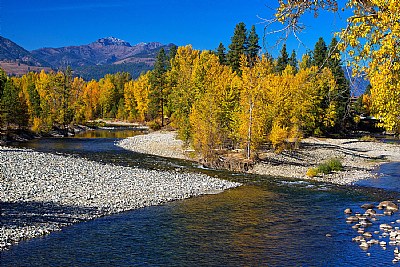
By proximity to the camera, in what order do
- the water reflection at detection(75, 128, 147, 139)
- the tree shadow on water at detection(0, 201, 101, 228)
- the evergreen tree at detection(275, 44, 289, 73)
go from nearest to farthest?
the tree shadow on water at detection(0, 201, 101, 228) → the water reflection at detection(75, 128, 147, 139) → the evergreen tree at detection(275, 44, 289, 73)

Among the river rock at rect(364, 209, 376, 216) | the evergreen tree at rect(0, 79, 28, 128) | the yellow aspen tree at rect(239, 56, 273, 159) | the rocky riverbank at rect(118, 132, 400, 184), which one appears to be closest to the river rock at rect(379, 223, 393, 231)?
the river rock at rect(364, 209, 376, 216)

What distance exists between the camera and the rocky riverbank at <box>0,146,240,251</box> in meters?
16.5

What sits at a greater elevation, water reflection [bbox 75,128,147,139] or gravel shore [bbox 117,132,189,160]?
water reflection [bbox 75,128,147,139]

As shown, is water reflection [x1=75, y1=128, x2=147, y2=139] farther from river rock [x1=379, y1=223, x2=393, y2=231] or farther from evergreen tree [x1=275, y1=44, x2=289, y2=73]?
river rock [x1=379, y1=223, x2=393, y2=231]

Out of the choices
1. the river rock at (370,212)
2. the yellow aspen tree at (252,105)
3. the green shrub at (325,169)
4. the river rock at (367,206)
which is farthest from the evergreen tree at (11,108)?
the river rock at (370,212)

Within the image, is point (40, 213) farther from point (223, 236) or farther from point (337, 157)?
point (337, 157)

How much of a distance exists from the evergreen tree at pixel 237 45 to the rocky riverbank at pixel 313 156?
17.9 m

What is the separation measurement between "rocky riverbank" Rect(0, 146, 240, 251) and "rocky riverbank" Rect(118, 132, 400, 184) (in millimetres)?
7908

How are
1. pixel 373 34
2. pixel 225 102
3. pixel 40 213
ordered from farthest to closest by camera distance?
1. pixel 225 102
2. pixel 40 213
3. pixel 373 34

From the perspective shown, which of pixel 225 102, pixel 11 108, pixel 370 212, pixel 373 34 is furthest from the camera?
pixel 11 108

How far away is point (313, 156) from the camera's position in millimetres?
41344

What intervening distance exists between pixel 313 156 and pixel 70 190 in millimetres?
27367

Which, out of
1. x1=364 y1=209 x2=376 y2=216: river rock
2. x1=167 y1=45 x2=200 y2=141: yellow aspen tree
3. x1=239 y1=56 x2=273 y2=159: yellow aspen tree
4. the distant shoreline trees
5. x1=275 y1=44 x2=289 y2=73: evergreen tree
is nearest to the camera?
x1=364 y1=209 x2=376 y2=216: river rock

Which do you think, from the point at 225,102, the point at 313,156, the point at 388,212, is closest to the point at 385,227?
the point at 388,212
